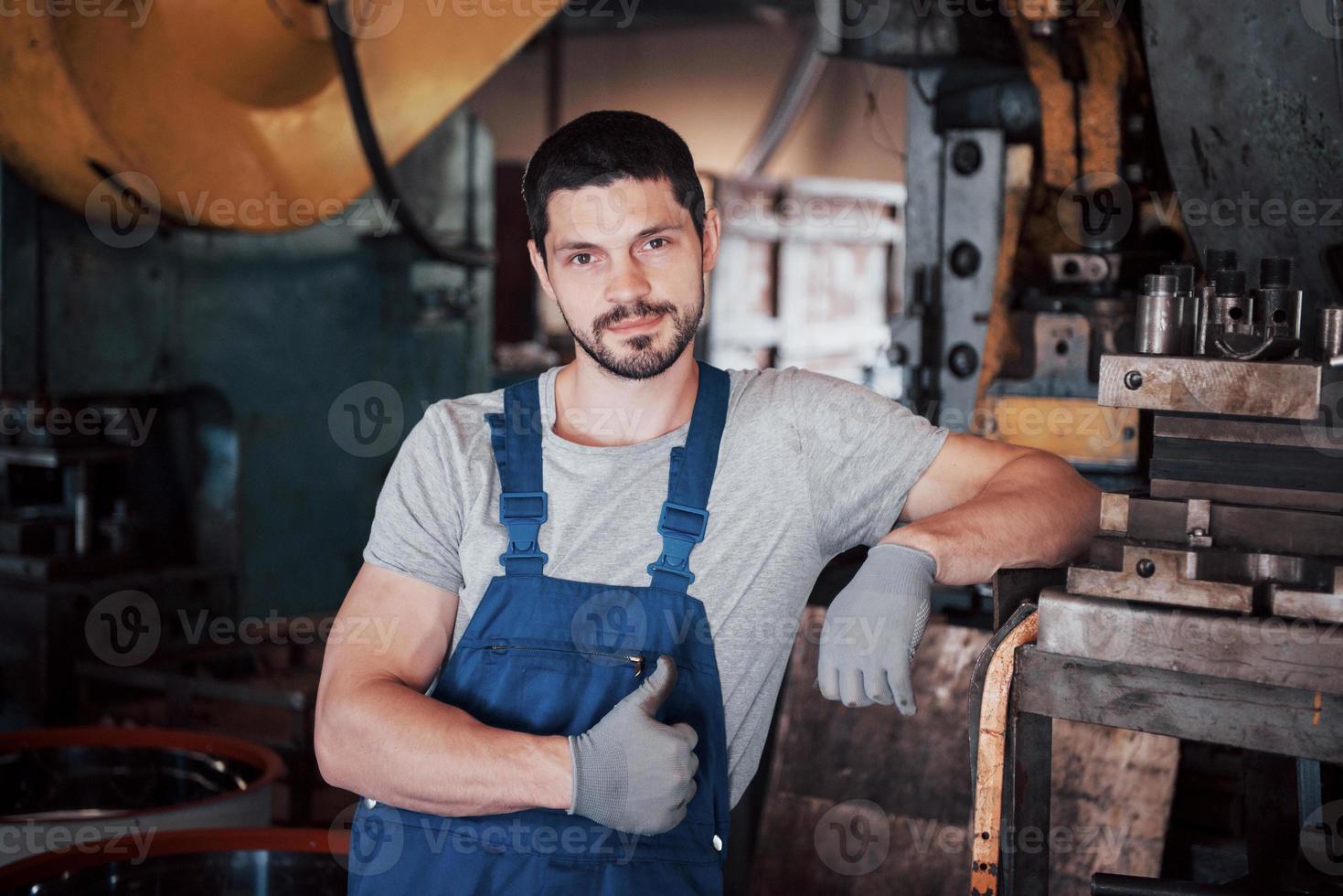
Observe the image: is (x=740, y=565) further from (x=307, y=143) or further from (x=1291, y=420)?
(x=307, y=143)

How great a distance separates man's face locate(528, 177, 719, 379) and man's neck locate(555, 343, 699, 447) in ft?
0.11

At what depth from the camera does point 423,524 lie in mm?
1519

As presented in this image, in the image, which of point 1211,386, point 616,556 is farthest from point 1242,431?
point 616,556

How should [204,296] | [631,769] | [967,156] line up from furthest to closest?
[204,296]
[967,156]
[631,769]

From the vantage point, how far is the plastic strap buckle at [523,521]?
1468mm

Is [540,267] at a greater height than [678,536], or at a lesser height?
greater

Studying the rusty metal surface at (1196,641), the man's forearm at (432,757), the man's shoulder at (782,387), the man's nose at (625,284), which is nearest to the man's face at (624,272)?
the man's nose at (625,284)

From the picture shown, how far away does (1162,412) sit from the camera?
1.25 meters

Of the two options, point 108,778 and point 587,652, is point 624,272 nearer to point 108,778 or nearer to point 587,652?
point 587,652

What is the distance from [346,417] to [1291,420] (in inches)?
96.2

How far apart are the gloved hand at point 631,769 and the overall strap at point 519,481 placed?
0.22 m

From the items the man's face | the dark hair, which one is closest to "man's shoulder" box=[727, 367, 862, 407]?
the man's face

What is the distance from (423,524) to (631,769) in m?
0.39

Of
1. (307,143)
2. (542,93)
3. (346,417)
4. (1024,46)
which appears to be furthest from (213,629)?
(542,93)
